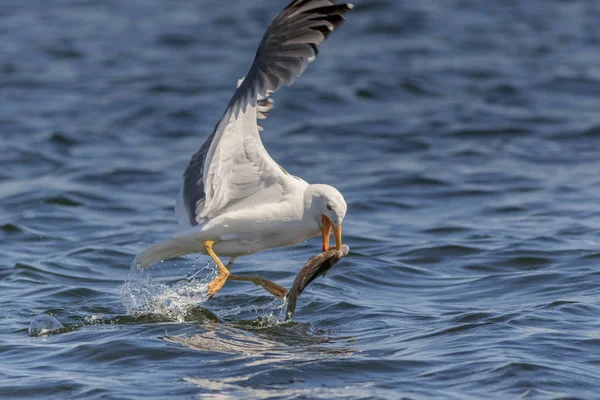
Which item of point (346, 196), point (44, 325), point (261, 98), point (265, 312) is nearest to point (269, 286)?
point (265, 312)

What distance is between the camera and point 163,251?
8.38 metres

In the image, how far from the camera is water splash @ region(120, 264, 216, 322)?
8.46 meters

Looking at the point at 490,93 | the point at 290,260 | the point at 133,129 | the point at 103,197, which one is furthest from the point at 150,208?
the point at 490,93

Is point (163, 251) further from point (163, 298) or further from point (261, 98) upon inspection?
point (261, 98)

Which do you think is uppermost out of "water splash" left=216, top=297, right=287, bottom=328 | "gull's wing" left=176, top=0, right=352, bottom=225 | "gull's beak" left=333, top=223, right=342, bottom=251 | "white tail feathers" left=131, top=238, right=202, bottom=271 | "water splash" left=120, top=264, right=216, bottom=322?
"gull's wing" left=176, top=0, right=352, bottom=225

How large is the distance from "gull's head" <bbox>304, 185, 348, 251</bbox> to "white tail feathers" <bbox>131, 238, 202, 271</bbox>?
1.10 m

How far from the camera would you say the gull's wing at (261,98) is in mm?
7395

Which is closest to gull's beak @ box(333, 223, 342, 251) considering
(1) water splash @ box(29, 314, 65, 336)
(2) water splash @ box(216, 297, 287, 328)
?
(2) water splash @ box(216, 297, 287, 328)

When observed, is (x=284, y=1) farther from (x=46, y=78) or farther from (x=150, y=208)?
(x=150, y=208)

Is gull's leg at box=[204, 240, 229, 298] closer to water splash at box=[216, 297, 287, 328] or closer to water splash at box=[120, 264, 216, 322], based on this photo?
water splash at box=[120, 264, 216, 322]

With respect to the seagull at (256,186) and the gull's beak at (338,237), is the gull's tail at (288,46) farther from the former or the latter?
the gull's beak at (338,237)

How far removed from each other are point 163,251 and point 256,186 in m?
0.95

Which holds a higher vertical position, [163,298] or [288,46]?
[288,46]

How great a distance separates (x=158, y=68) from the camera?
20.0m
